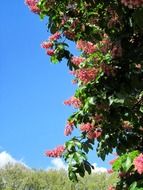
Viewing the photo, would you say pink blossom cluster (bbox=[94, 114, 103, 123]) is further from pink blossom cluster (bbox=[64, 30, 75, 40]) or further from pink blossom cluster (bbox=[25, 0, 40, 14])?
pink blossom cluster (bbox=[25, 0, 40, 14])

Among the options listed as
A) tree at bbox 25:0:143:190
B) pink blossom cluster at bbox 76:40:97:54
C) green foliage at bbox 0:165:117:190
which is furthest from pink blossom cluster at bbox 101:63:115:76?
green foliage at bbox 0:165:117:190

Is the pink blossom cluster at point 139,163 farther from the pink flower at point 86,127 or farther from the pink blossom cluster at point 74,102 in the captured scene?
the pink blossom cluster at point 74,102

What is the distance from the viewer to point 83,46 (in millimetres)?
7441

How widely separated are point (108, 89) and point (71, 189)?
8675 cm

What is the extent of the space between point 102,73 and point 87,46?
77 centimetres

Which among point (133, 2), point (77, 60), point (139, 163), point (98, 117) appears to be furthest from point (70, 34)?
point (139, 163)

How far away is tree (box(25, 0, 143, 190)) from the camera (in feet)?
21.9

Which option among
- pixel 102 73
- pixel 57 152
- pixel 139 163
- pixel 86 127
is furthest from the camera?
pixel 86 127

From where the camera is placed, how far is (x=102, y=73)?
263 inches

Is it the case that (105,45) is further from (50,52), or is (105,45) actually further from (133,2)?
(133,2)

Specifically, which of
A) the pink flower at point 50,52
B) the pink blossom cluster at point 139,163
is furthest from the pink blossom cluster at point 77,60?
the pink blossom cluster at point 139,163

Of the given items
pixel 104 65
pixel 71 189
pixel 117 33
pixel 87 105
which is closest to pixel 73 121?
pixel 87 105

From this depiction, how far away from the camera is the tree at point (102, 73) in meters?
6.66

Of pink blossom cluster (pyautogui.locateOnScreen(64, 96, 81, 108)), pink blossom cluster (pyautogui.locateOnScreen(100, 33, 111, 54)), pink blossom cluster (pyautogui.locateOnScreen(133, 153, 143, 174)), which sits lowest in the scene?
pink blossom cluster (pyautogui.locateOnScreen(133, 153, 143, 174))
